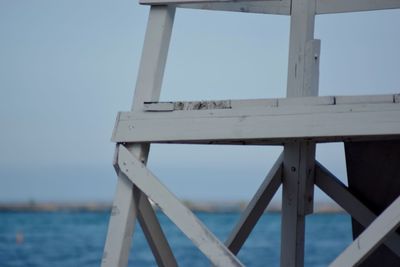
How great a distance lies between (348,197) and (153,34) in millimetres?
1267

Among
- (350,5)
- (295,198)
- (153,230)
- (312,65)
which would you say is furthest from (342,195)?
(153,230)

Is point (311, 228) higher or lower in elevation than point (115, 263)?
higher

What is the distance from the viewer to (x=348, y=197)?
4.27 meters

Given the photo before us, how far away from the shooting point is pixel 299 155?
4254mm

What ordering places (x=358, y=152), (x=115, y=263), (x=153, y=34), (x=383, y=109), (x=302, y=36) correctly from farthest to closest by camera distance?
(x=358, y=152), (x=302, y=36), (x=153, y=34), (x=115, y=263), (x=383, y=109)

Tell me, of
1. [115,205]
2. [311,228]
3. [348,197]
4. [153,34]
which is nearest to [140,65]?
[153,34]

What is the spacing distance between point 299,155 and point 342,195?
0.88 feet

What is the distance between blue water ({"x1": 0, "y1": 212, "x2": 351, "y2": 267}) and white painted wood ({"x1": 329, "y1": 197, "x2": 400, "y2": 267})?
68.8 ft

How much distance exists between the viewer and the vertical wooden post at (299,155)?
4.08 m

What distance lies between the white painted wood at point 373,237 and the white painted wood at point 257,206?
124 centimetres

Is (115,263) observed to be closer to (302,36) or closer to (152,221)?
(152,221)

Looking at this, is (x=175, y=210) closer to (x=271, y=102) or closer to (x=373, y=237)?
(x=271, y=102)

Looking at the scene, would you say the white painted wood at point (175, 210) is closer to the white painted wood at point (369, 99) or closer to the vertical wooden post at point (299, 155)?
the white painted wood at point (369, 99)

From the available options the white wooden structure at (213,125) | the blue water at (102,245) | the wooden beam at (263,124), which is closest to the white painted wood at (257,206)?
the white wooden structure at (213,125)
